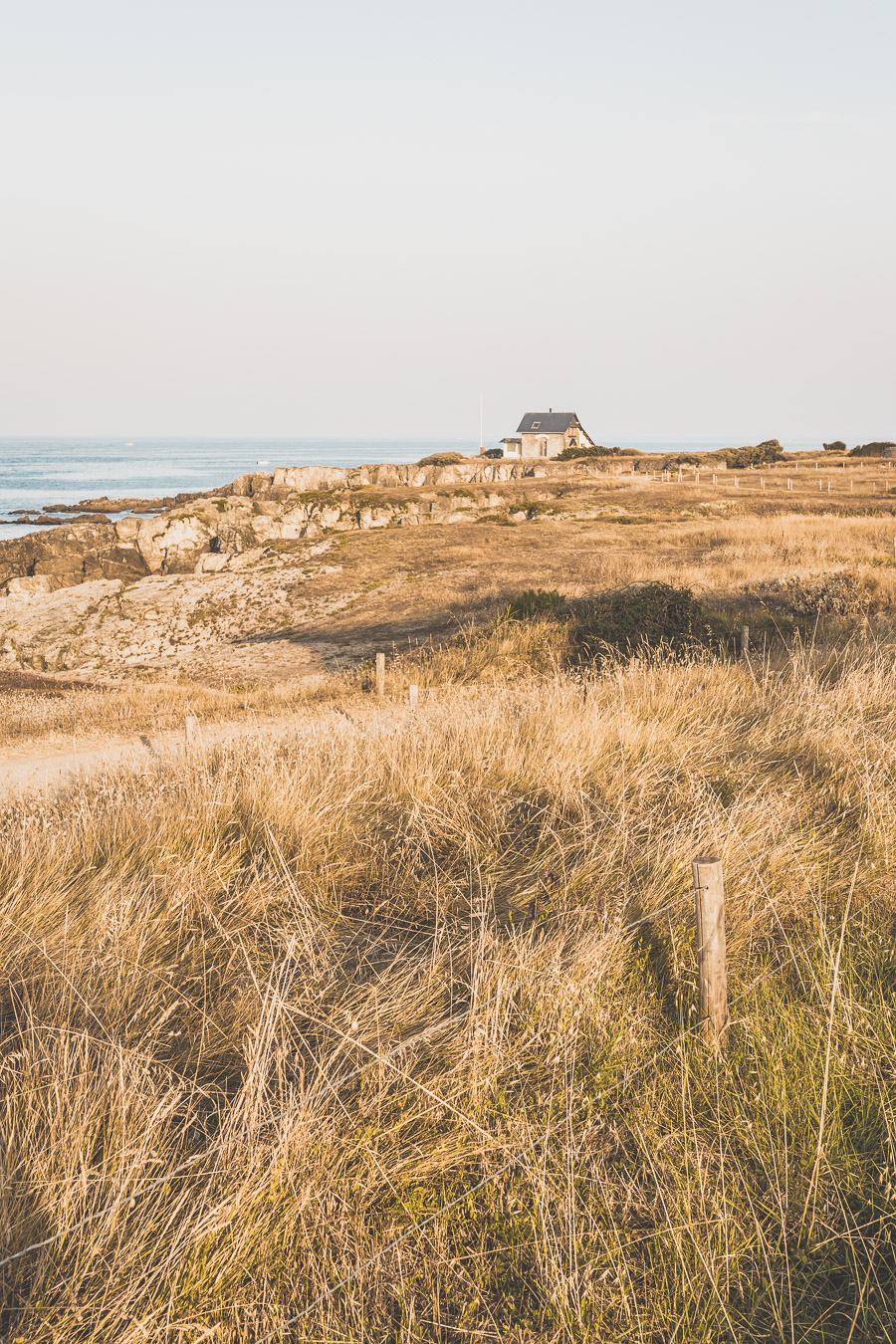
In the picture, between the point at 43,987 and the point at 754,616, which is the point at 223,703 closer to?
the point at 754,616

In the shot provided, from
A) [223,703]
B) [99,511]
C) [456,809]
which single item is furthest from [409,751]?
[99,511]

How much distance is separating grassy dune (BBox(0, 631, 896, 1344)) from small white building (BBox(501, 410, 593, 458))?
90710 millimetres

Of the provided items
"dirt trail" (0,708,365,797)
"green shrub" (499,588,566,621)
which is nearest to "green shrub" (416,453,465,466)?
"green shrub" (499,588,566,621)

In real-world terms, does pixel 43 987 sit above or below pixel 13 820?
above

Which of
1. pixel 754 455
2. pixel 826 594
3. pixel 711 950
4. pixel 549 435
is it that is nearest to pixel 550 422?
pixel 549 435

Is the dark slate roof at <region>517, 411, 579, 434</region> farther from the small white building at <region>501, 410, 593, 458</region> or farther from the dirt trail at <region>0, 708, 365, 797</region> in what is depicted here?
the dirt trail at <region>0, 708, 365, 797</region>

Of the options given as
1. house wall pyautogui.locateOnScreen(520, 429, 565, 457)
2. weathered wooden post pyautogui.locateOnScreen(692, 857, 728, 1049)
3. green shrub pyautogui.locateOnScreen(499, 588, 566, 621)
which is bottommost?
green shrub pyautogui.locateOnScreen(499, 588, 566, 621)

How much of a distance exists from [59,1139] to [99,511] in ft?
285

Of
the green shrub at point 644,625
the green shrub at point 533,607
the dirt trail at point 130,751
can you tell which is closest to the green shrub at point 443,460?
the green shrub at point 533,607

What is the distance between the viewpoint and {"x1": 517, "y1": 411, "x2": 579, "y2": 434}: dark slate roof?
93438 mm

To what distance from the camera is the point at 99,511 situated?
82.3 m

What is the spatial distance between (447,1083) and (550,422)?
96025mm

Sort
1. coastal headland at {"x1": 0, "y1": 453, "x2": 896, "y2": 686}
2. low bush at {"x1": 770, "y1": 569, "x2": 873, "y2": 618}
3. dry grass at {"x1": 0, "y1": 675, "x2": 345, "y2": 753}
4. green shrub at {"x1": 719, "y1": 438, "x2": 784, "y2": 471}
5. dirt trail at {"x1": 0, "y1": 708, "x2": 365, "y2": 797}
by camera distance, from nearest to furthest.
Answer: dirt trail at {"x1": 0, "y1": 708, "x2": 365, "y2": 797}, dry grass at {"x1": 0, "y1": 675, "x2": 345, "y2": 753}, low bush at {"x1": 770, "y1": 569, "x2": 873, "y2": 618}, coastal headland at {"x1": 0, "y1": 453, "x2": 896, "y2": 686}, green shrub at {"x1": 719, "y1": 438, "x2": 784, "y2": 471}

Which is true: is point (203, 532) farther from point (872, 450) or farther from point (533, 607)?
point (872, 450)
